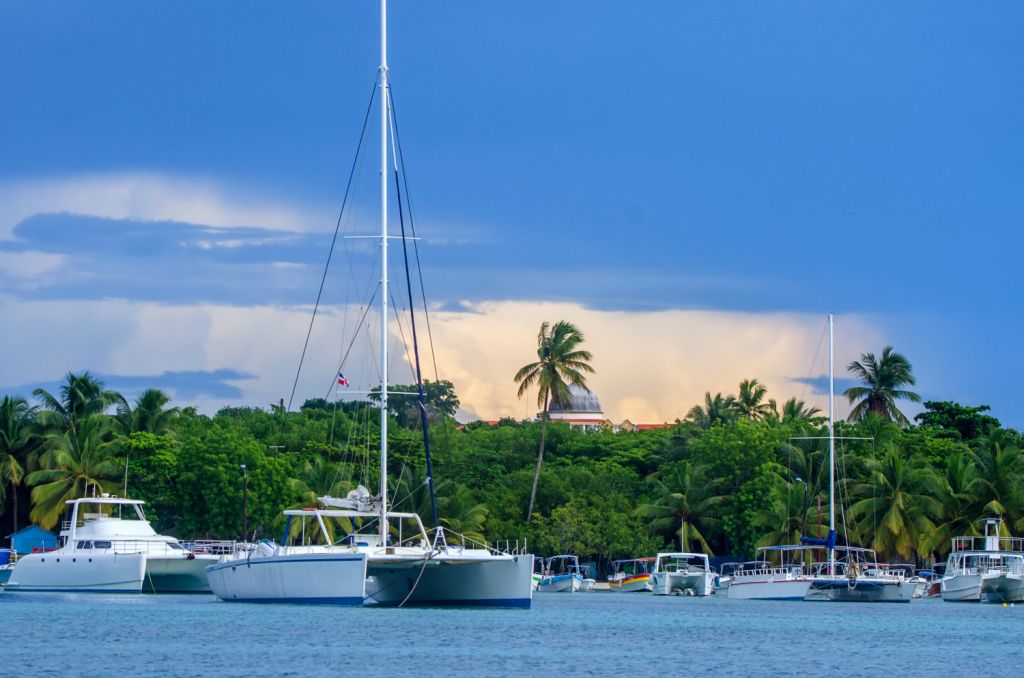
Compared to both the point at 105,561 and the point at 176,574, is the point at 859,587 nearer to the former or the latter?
the point at 176,574

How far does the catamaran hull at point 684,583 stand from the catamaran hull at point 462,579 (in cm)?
3057

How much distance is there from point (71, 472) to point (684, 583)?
31.5 meters

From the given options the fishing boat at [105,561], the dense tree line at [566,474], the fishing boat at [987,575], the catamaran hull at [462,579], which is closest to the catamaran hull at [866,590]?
the fishing boat at [987,575]

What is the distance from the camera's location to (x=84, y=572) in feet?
201

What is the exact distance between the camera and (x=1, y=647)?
3691cm

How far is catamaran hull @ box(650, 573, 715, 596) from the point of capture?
7762cm

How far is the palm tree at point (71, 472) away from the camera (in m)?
76.8

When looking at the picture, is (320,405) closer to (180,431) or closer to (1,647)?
(180,431)

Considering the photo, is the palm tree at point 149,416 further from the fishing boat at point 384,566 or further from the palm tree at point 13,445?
the fishing boat at point 384,566

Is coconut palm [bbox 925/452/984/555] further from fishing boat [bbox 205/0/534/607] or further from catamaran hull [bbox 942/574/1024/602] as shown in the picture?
fishing boat [bbox 205/0/534/607]

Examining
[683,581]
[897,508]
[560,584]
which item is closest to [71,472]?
[560,584]

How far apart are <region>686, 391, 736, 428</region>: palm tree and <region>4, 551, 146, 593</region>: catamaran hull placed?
50.8m

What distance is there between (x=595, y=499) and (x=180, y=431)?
2416 centimetres

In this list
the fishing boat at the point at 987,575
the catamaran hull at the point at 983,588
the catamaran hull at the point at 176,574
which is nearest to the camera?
the catamaran hull at the point at 176,574
